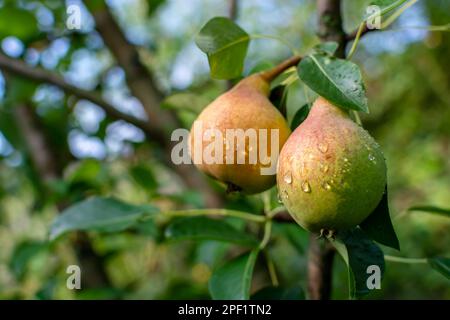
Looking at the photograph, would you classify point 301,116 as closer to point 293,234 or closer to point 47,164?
point 293,234

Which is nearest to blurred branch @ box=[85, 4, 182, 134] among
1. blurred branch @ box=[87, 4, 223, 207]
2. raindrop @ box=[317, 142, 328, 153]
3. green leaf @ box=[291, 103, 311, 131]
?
blurred branch @ box=[87, 4, 223, 207]

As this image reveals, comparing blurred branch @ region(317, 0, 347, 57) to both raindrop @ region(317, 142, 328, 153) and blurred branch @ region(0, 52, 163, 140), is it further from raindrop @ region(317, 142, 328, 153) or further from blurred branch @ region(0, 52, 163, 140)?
blurred branch @ region(0, 52, 163, 140)

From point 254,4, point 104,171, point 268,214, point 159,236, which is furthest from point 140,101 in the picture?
point 254,4

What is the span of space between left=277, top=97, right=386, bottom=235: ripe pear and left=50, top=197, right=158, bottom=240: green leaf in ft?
1.12

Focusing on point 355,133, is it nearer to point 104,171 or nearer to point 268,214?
point 268,214

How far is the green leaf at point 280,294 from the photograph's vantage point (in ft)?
1.89

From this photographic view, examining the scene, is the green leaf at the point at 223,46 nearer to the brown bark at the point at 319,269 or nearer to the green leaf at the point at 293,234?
the brown bark at the point at 319,269

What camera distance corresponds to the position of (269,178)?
442mm

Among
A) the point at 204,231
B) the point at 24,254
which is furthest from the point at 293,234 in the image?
the point at 24,254

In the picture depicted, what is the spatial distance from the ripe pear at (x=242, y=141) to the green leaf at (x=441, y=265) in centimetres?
20

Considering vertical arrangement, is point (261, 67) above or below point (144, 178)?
above

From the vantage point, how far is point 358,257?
0.45m

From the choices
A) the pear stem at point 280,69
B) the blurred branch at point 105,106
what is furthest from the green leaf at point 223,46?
the blurred branch at point 105,106

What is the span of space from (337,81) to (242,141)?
3.5 inches
